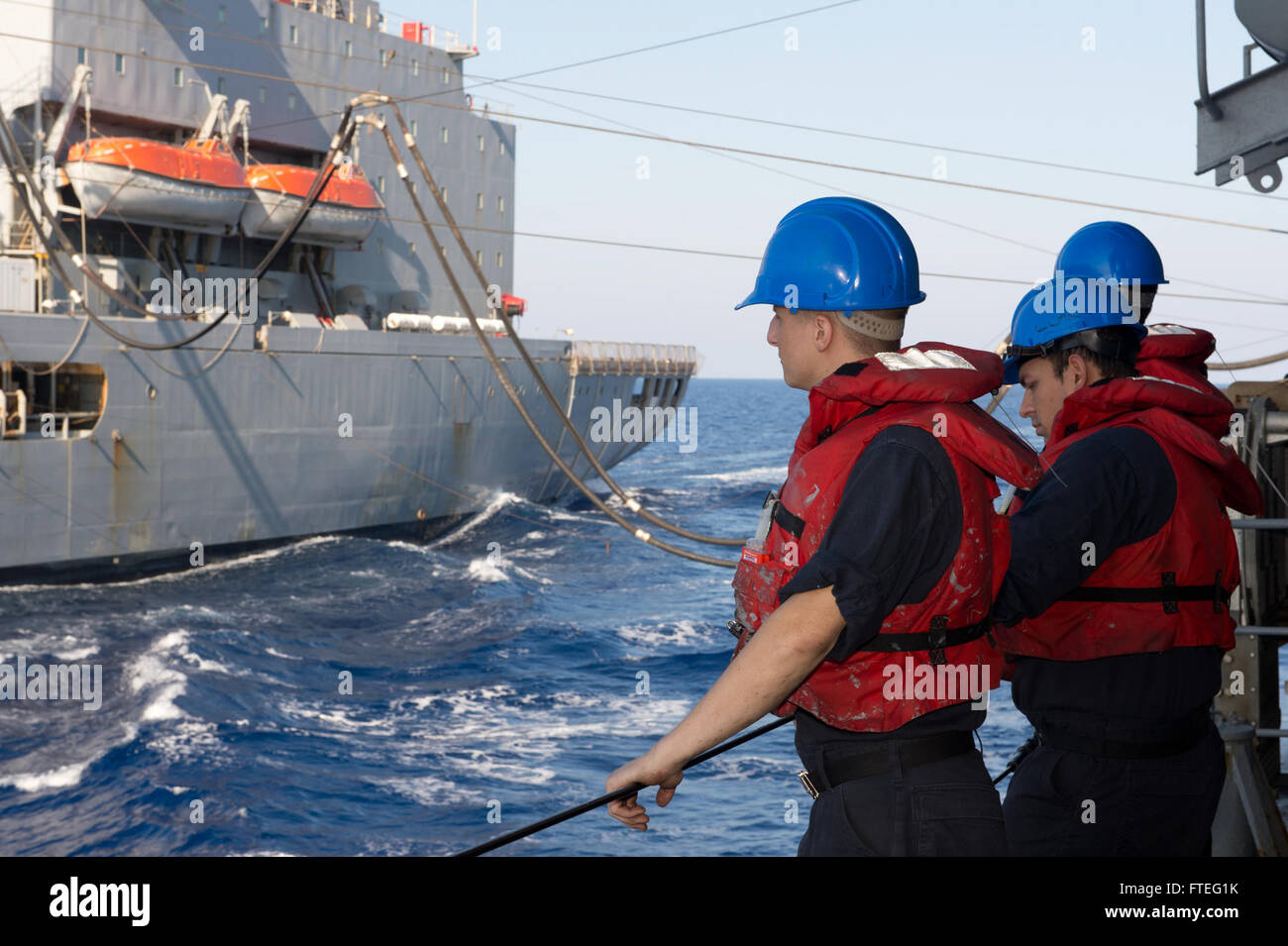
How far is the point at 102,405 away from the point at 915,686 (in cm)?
1981

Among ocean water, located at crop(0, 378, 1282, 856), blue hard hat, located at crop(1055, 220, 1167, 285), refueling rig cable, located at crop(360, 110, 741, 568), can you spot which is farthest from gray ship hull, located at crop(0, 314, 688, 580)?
blue hard hat, located at crop(1055, 220, 1167, 285)

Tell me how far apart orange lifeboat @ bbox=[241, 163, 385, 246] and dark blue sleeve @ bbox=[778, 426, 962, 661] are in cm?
2169

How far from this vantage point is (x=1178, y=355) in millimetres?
3650

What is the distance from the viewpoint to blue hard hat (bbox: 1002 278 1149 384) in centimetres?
330

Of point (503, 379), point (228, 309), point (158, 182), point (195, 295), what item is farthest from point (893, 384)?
point (195, 295)

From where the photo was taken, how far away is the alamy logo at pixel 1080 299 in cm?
331

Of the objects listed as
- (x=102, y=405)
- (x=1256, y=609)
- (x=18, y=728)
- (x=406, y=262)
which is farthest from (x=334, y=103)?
(x=1256, y=609)

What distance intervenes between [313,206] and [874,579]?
21.8 m

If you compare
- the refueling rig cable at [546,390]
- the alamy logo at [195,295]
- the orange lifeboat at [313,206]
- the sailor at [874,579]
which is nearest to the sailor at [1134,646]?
the sailor at [874,579]

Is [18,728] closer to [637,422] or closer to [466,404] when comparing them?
[466,404]

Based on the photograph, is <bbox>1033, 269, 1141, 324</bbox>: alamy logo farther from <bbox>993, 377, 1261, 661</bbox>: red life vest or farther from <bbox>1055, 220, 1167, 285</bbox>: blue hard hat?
<bbox>1055, 220, 1167, 285</bbox>: blue hard hat

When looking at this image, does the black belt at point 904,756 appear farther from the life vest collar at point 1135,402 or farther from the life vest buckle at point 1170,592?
the life vest collar at point 1135,402
